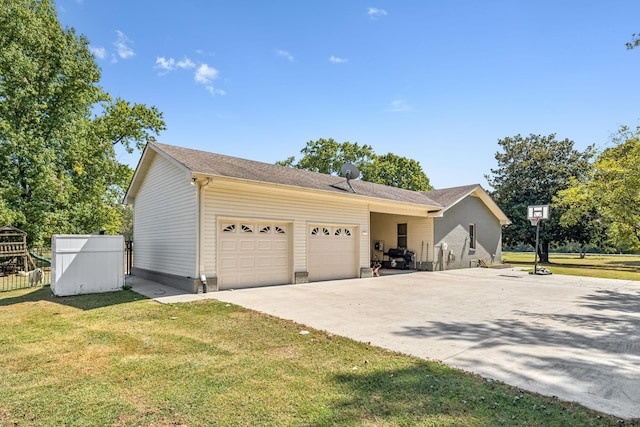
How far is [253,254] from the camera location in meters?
10.7

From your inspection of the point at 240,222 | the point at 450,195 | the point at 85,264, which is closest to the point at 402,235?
the point at 450,195

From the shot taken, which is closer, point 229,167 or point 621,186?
point 229,167

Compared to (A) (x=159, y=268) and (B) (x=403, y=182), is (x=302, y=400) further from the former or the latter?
(B) (x=403, y=182)

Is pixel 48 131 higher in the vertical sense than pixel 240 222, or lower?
higher

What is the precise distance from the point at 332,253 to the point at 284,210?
2769 millimetres

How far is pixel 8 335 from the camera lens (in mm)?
5348

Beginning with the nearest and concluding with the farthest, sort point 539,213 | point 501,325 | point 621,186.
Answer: point 501,325, point 621,186, point 539,213

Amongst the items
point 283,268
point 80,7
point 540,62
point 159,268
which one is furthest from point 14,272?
point 540,62

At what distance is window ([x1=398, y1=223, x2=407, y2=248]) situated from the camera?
59.2ft

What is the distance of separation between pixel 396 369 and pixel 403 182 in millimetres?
38063

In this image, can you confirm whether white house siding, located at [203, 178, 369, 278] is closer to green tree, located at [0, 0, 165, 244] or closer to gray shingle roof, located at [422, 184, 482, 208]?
gray shingle roof, located at [422, 184, 482, 208]

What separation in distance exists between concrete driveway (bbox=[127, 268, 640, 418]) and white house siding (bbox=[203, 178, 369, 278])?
139 cm

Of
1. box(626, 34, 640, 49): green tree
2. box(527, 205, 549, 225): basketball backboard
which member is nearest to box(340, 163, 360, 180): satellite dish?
box(527, 205, 549, 225): basketball backboard

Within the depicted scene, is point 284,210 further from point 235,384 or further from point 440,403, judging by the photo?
point 440,403
